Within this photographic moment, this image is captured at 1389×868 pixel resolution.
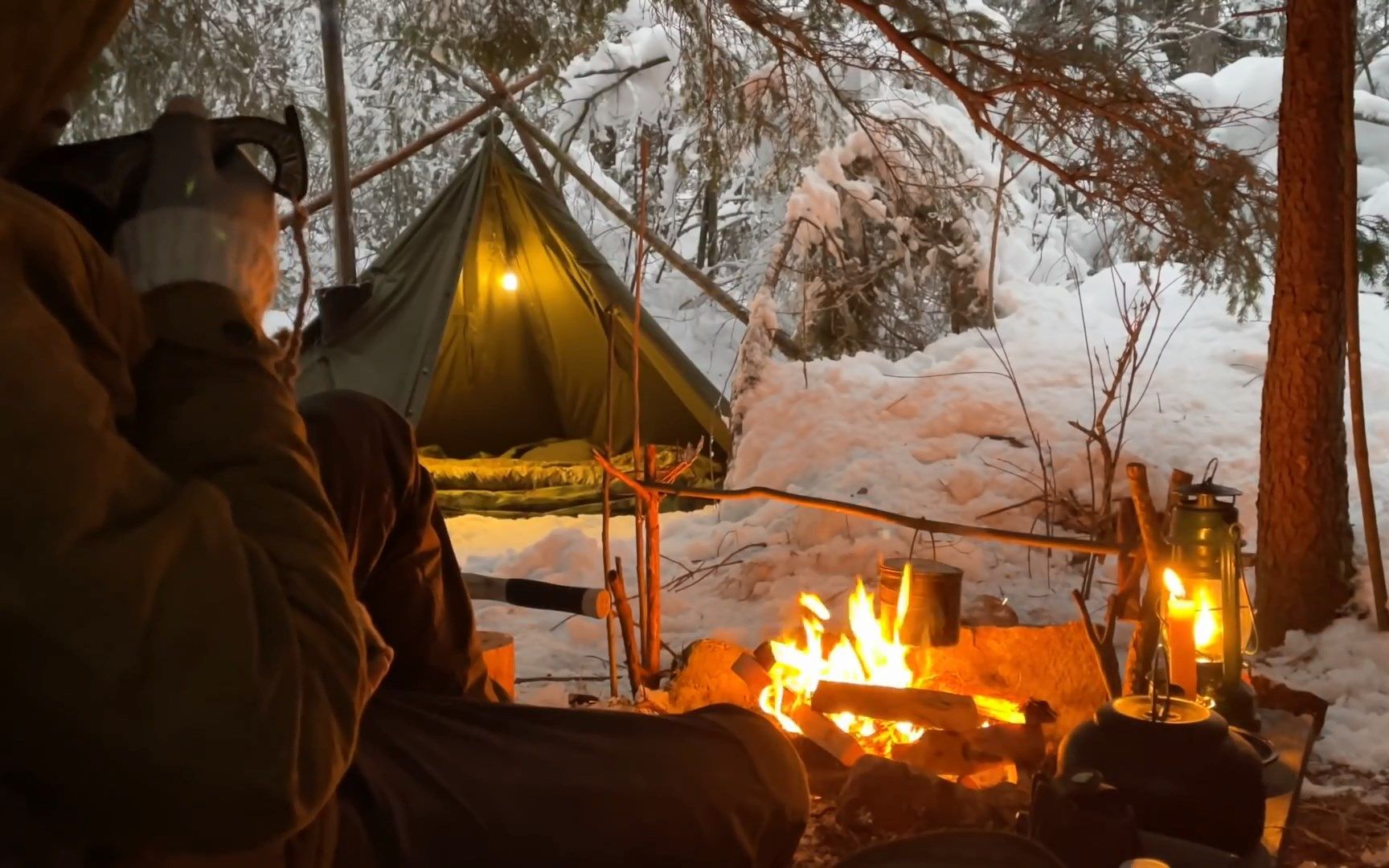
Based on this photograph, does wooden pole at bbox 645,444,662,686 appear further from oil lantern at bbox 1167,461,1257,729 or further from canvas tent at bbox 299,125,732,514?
canvas tent at bbox 299,125,732,514

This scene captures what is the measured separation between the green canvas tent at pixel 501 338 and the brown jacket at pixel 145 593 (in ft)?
10.7

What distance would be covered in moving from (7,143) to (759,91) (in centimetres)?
259

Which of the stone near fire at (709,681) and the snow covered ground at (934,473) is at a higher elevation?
the snow covered ground at (934,473)

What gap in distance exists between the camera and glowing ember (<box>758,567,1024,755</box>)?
6.67 ft

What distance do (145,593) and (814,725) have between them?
1.53 m

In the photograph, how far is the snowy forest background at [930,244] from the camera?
2.52m

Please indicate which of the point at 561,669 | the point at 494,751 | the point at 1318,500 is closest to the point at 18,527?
the point at 494,751

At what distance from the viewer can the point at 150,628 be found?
603mm

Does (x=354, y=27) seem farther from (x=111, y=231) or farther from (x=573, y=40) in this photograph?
(x=111, y=231)

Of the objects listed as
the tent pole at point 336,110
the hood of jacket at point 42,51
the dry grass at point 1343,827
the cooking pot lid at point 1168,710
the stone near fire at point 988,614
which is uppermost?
the tent pole at point 336,110

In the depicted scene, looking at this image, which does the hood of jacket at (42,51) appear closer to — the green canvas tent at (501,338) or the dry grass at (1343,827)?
the dry grass at (1343,827)

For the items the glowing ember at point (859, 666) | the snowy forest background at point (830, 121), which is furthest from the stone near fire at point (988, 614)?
the snowy forest background at point (830, 121)

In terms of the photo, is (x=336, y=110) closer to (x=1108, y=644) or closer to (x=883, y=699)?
(x=883, y=699)

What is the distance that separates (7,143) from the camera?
2.52ft
